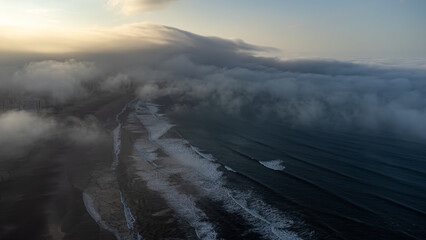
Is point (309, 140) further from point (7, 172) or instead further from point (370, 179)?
point (7, 172)

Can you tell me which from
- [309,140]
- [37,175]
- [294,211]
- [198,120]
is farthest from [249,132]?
[37,175]

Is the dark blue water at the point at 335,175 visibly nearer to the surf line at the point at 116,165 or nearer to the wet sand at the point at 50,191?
the surf line at the point at 116,165

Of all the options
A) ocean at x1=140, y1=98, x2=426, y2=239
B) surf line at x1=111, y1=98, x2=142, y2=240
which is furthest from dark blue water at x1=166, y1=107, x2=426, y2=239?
surf line at x1=111, y1=98, x2=142, y2=240

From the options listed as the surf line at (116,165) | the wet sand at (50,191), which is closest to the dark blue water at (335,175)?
the surf line at (116,165)

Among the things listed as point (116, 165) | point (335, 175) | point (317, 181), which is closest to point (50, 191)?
point (116, 165)

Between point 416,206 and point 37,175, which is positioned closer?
point 416,206

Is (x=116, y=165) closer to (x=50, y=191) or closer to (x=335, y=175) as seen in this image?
(x=50, y=191)

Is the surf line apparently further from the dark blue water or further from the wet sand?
the dark blue water

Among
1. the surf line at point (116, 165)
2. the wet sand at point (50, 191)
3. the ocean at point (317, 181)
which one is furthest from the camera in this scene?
the ocean at point (317, 181)
